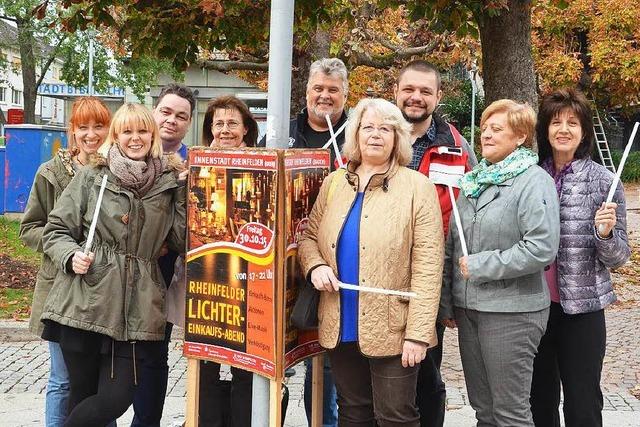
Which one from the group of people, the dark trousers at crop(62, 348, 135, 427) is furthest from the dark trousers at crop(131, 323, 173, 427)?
the dark trousers at crop(62, 348, 135, 427)

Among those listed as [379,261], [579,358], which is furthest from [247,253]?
[579,358]

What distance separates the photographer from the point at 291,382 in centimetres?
604

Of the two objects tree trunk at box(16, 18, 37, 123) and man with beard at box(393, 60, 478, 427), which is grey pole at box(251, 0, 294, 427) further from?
tree trunk at box(16, 18, 37, 123)

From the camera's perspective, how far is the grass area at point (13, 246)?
10.7 metres

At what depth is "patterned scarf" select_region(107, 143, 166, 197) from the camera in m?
3.65

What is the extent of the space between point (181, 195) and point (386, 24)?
1450 centimetres

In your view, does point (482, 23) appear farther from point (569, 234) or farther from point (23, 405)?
point (23, 405)

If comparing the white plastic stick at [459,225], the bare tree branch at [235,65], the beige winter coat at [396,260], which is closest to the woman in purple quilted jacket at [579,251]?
the white plastic stick at [459,225]

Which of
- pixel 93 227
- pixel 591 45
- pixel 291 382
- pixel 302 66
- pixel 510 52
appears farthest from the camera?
pixel 591 45

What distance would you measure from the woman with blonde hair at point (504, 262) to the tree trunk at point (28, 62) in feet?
63.4

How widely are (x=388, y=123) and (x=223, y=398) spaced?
65.6 inches

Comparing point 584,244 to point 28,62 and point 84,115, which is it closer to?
point 84,115

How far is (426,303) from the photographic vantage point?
332 cm

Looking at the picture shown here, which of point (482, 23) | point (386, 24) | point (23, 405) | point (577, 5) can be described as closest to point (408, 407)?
point (23, 405)
